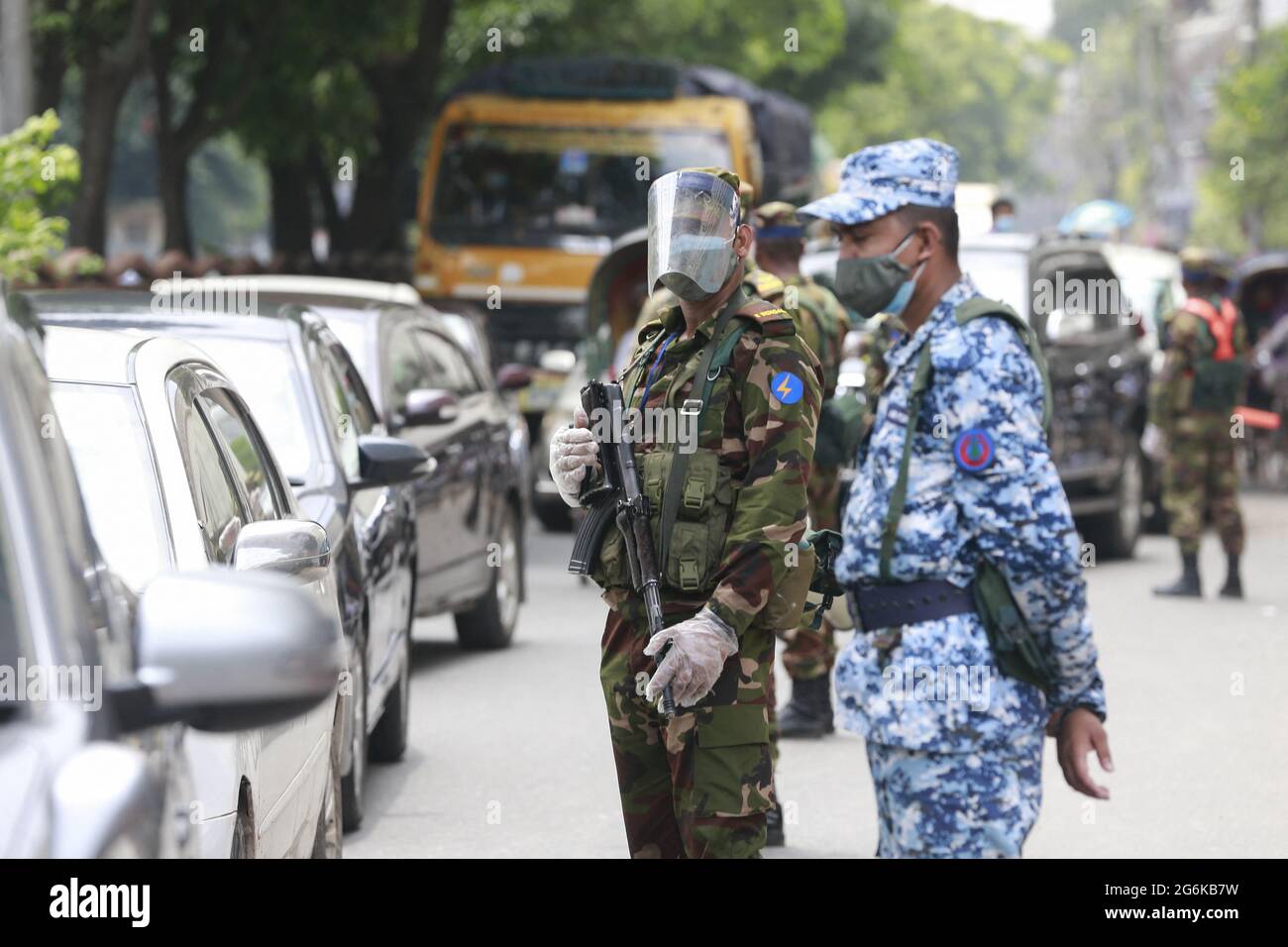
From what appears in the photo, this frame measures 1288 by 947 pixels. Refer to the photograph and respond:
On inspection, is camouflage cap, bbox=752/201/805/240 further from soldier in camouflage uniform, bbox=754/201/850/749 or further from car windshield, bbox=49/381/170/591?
car windshield, bbox=49/381/170/591

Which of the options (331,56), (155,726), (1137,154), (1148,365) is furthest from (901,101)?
(155,726)

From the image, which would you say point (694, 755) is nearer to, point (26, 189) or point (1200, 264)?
point (26, 189)

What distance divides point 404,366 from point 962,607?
6215 mm

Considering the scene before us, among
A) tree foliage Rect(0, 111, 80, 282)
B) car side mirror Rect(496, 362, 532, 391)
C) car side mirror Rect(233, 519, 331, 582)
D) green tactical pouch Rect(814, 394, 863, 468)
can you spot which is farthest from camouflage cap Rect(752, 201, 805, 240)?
car side mirror Rect(496, 362, 532, 391)

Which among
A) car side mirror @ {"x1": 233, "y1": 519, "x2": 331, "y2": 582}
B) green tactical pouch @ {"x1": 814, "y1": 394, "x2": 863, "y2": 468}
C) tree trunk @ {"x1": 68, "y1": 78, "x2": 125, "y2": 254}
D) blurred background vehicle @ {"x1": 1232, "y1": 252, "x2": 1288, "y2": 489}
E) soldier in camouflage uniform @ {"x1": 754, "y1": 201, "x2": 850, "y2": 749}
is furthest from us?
blurred background vehicle @ {"x1": 1232, "y1": 252, "x2": 1288, "y2": 489}

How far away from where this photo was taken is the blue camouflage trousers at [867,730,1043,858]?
407cm

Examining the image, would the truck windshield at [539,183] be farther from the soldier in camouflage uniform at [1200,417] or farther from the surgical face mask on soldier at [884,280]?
the surgical face mask on soldier at [884,280]

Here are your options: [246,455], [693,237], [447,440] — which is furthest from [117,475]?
[447,440]

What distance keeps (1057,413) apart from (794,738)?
617 cm

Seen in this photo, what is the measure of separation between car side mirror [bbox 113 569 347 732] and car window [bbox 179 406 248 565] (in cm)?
153

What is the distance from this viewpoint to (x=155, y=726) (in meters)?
2.70

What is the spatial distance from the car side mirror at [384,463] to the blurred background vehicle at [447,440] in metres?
1.17

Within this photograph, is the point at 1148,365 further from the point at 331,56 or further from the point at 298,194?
the point at 298,194

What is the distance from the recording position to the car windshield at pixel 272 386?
7574 millimetres
